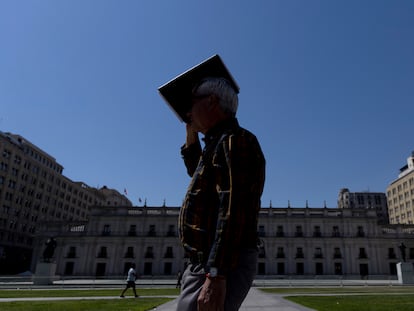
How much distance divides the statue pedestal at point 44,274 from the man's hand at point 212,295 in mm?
28781

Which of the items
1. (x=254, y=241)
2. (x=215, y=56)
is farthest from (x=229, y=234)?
(x=215, y=56)

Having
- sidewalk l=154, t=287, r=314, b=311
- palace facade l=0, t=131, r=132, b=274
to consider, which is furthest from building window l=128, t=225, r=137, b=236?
sidewalk l=154, t=287, r=314, b=311

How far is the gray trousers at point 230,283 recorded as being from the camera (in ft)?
7.37

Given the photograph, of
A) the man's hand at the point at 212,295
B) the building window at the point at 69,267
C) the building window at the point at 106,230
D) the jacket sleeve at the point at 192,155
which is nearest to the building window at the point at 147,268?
the building window at the point at 106,230

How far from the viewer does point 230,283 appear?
2301mm

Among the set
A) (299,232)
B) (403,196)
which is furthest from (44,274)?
(403,196)

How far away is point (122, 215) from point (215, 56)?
53.4 m

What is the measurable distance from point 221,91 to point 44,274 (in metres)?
29.2

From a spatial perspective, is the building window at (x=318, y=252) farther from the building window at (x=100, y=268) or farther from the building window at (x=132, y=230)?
the building window at (x=100, y=268)

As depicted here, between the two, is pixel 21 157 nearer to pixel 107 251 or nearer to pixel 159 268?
pixel 107 251

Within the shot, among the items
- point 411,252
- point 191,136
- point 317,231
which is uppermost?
point 317,231

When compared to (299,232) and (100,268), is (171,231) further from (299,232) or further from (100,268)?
(299,232)

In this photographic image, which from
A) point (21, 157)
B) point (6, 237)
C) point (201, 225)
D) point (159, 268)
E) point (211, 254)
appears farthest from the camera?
point (21, 157)

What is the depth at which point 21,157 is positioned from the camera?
60750mm
